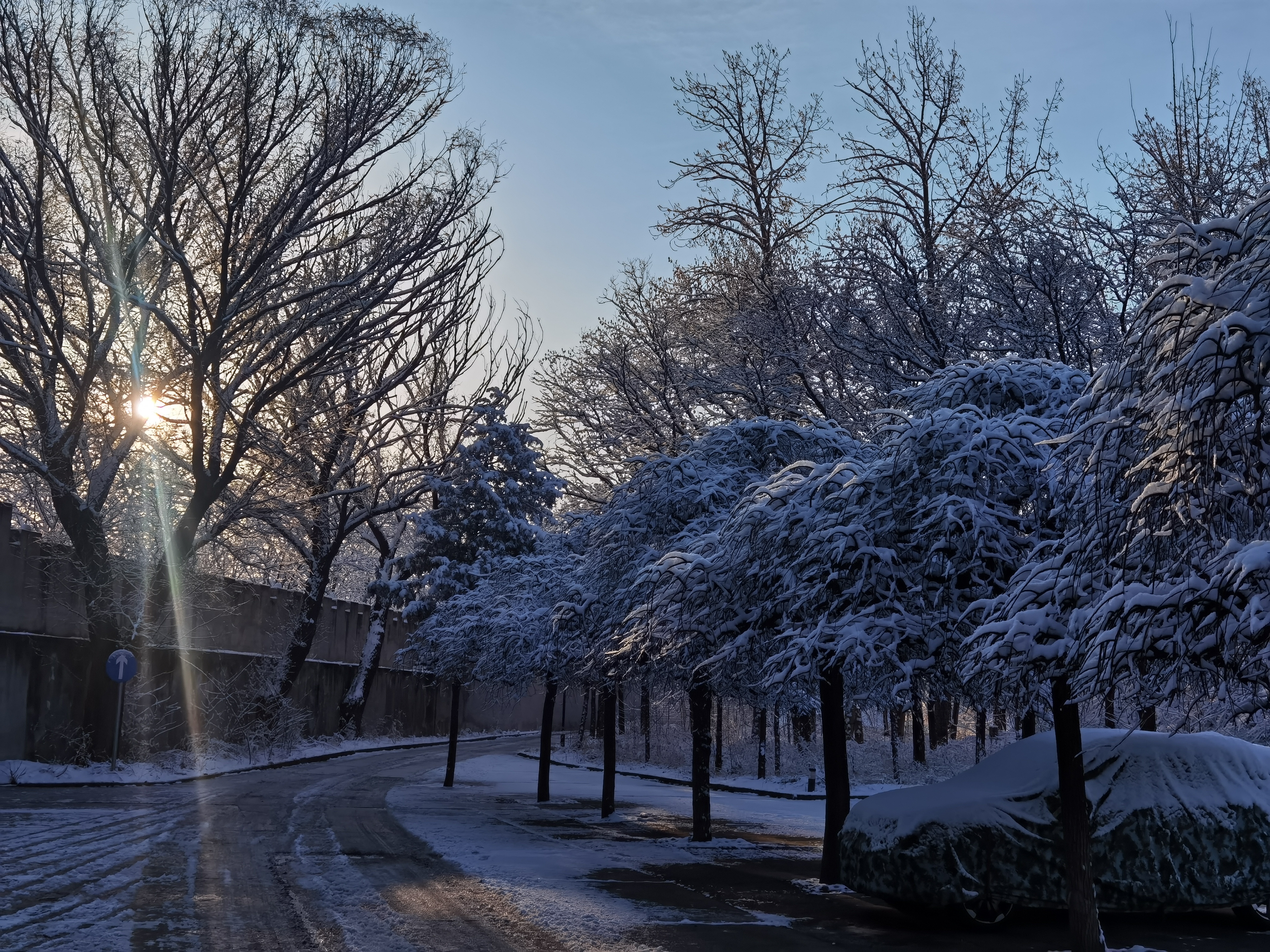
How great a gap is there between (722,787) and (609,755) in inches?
358

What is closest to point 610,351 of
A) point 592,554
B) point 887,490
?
point 592,554

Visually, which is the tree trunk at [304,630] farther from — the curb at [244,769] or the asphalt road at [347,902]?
the asphalt road at [347,902]

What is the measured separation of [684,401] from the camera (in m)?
34.8

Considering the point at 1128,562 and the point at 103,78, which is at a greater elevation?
the point at 103,78

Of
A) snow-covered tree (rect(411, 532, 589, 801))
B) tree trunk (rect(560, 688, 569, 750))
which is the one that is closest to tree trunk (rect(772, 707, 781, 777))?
snow-covered tree (rect(411, 532, 589, 801))

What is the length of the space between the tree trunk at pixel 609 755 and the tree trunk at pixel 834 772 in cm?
713

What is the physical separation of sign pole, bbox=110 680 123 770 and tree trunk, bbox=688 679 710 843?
47.9 feet

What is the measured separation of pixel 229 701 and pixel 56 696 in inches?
345

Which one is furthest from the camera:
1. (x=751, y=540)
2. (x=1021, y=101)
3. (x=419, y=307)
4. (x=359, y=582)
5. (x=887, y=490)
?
(x=359, y=582)

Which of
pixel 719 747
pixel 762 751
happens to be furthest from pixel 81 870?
pixel 719 747

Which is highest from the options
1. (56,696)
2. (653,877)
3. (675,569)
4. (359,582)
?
(359,582)

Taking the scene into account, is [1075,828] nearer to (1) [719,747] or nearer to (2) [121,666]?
(2) [121,666]

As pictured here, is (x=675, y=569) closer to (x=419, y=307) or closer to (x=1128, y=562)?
(x=1128, y=562)

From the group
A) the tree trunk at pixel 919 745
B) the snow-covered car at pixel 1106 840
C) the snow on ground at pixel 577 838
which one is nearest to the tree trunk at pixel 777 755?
the snow on ground at pixel 577 838
